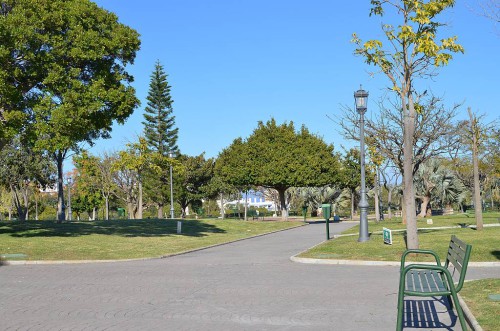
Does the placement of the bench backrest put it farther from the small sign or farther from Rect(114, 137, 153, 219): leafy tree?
Rect(114, 137, 153, 219): leafy tree

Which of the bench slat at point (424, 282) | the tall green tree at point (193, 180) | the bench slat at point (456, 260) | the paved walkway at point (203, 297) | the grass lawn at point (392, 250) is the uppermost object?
the tall green tree at point (193, 180)

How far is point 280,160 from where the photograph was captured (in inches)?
2018

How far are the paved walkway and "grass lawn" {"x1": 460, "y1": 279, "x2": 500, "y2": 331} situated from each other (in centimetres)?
40

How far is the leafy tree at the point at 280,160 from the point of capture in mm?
51000

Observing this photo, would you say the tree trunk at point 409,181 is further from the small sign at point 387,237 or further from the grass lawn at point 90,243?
the grass lawn at point 90,243

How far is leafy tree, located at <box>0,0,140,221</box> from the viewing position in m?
20.9

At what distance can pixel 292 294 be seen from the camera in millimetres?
10297

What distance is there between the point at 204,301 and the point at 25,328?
293cm

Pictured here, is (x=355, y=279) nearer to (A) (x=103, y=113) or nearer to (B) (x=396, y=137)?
(A) (x=103, y=113)

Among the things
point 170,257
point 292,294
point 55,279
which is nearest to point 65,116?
point 170,257

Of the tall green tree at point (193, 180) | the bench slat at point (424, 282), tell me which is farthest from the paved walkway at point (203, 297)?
the tall green tree at point (193, 180)

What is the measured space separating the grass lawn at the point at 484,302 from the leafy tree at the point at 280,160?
4060 cm

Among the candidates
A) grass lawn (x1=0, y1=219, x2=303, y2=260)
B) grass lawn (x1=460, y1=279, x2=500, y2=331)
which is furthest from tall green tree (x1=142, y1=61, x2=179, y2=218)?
grass lawn (x1=460, y1=279, x2=500, y2=331)

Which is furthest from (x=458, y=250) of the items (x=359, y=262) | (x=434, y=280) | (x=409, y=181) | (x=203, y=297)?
(x=409, y=181)
